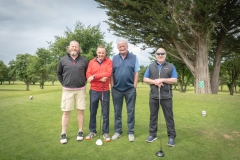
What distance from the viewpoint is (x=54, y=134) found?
426 centimetres

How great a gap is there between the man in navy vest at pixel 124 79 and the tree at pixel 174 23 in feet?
29.2

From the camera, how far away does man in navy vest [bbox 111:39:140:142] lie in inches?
164

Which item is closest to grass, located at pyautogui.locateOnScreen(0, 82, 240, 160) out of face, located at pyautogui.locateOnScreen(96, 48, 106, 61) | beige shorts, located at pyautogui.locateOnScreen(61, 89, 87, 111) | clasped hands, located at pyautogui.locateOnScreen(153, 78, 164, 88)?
beige shorts, located at pyautogui.locateOnScreen(61, 89, 87, 111)

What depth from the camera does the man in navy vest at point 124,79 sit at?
4.16m

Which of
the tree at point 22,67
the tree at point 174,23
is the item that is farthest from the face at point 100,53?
the tree at point 22,67

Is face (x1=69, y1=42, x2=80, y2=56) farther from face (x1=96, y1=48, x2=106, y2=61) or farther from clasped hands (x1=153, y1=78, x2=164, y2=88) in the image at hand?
clasped hands (x1=153, y1=78, x2=164, y2=88)

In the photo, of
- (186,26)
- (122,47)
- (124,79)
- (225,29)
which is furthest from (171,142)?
(225,29)

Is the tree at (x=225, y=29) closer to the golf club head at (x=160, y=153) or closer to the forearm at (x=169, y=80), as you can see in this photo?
the forearm at (x=169, y=80)

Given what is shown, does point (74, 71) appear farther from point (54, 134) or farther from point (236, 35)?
point (236, 35)

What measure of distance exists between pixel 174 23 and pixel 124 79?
9.48 meters

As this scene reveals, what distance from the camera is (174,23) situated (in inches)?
480

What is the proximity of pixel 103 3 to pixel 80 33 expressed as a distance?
1335 cm

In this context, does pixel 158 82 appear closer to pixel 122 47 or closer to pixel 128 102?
pixel 128 102

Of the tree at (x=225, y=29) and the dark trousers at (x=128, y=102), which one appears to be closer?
the dark trousers at (x=128, y=102)
